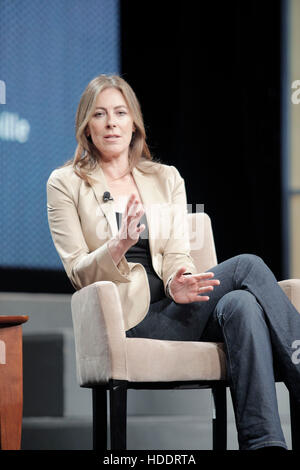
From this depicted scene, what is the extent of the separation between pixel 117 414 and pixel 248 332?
0.38 meters

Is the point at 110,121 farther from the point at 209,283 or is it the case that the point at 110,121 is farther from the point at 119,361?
the point at 119,361

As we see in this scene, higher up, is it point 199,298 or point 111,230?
point 111,230

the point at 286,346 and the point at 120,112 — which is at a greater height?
the point at 120,112

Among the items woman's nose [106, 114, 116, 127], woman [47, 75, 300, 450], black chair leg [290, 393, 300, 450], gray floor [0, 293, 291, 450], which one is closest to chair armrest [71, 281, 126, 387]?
woman [47, 75, 300, 450]

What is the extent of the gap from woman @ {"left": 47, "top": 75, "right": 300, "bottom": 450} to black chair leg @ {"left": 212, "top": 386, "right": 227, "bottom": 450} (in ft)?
0.84

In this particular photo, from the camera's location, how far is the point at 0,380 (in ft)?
6.41

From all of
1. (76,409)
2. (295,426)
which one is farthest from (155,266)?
(76,409)

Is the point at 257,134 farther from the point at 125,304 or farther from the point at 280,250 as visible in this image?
the point at 125,304

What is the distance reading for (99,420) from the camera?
1990mm

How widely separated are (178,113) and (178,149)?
0.58ft

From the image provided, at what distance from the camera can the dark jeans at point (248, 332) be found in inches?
66.6

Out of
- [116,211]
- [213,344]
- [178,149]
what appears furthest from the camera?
[178,149]

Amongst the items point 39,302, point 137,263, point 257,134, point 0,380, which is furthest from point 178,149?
point 0,380
